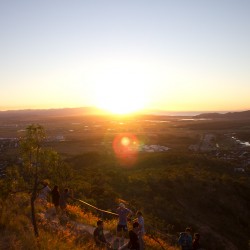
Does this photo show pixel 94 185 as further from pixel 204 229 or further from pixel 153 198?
pixel 204 229

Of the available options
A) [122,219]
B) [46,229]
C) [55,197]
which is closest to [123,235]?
[122,219]

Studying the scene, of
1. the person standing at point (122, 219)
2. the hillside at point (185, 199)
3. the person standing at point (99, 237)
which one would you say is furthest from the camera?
the hillside at point (185, 199)

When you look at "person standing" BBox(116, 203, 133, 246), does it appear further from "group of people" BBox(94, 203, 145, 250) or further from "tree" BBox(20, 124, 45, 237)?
"tree" BBox(20, 124, 45, 237)

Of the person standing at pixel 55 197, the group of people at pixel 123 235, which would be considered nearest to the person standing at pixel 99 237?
the group of people at pixel 123 235

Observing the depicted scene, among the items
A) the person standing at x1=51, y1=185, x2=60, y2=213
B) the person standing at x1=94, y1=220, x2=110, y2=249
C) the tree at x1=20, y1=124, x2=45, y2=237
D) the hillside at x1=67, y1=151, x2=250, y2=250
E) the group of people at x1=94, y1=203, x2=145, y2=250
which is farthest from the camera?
the hillside at x1=67, y1=151, x2=250, y2=250

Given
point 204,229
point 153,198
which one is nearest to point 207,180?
point 153,198

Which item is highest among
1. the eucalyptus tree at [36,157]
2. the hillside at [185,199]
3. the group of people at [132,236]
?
the eucalyptus tree at [36,157]

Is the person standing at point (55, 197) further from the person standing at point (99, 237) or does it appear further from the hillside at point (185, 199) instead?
the hillside at point (185, 199)

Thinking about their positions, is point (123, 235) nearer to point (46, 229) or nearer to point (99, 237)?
point (99, 237)

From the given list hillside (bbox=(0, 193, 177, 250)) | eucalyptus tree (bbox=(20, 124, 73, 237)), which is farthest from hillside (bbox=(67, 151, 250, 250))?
eucalyptus tree (bbox=(20, 124, 73, 237))

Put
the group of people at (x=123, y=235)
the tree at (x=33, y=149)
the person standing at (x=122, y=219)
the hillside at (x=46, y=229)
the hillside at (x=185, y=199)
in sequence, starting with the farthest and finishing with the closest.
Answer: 1. the hillside at (x=185, y=199)
2. the person standing at (x=122, y=219)
3. the group of people at (x=123, y=235)
4. the tree at (x=33, y=149)
5. the hillside at (x=46, y=229)

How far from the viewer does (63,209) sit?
1805cm

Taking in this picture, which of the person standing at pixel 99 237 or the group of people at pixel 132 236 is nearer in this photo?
the group of people at pixel 132 236

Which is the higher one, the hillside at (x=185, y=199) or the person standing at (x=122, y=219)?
the person standing at (x=122, y=219)
